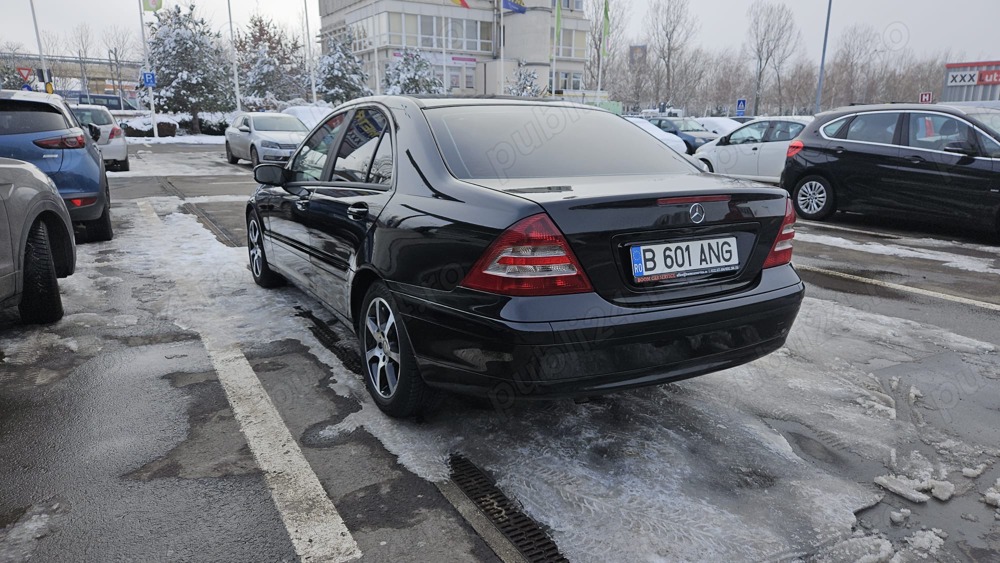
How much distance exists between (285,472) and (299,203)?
2041 mm

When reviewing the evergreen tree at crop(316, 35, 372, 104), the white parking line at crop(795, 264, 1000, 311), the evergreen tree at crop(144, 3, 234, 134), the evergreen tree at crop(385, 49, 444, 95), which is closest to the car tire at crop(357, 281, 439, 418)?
the white parking line at crop(795, 264, 1000, 311)

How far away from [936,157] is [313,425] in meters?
8.30

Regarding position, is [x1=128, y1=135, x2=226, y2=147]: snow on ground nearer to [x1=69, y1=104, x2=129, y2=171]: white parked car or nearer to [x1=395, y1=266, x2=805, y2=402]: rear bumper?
[x1=69, y1=104, x2=129, y2=171]: white parked car

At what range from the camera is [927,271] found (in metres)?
6.39

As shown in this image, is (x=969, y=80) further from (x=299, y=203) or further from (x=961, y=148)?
(x=299, y=203)

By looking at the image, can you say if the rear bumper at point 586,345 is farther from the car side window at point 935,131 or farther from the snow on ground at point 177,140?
the snow on ground at point 177,140

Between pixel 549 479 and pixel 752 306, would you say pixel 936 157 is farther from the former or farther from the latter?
pixel 549 479

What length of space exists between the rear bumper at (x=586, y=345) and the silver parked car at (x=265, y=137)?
1502 cm

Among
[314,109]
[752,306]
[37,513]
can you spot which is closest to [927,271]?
[752,306]

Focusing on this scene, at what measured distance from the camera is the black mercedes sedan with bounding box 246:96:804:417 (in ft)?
7.90

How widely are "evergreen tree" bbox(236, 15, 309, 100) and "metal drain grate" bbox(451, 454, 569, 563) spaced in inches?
1910

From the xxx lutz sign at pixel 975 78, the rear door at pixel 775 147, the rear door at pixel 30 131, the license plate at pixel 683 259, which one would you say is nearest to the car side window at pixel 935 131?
the rear door at pixel 775 147

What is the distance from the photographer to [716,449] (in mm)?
2861

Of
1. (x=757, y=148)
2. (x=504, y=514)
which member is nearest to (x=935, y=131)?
(x=757, y=148)
